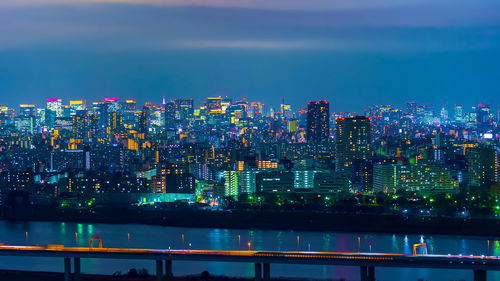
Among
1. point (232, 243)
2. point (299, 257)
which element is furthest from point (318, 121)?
point (299, 257)

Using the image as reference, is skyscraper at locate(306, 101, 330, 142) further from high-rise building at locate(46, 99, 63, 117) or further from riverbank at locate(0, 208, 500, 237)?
riverbank at locate(0, 208, 500, 237)

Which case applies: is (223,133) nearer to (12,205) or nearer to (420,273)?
(12,205)

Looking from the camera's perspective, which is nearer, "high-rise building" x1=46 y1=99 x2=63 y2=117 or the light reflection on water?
the light reflection on water

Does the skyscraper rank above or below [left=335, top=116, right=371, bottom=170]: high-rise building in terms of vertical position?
above

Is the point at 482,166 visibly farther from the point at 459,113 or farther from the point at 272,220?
the point at 459,113

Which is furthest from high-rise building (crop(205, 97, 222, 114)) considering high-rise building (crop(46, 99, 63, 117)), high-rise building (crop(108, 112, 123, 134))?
high-rise building (crop(46, 99, 63, 117))

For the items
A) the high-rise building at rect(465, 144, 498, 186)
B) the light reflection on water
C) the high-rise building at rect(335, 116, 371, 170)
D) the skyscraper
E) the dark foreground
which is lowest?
the dark foreground

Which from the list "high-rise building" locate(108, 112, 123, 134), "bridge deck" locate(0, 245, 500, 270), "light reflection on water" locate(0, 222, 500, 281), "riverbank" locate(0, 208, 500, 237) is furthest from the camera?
"high-rise building" locate(108, 112, 123, 134)
